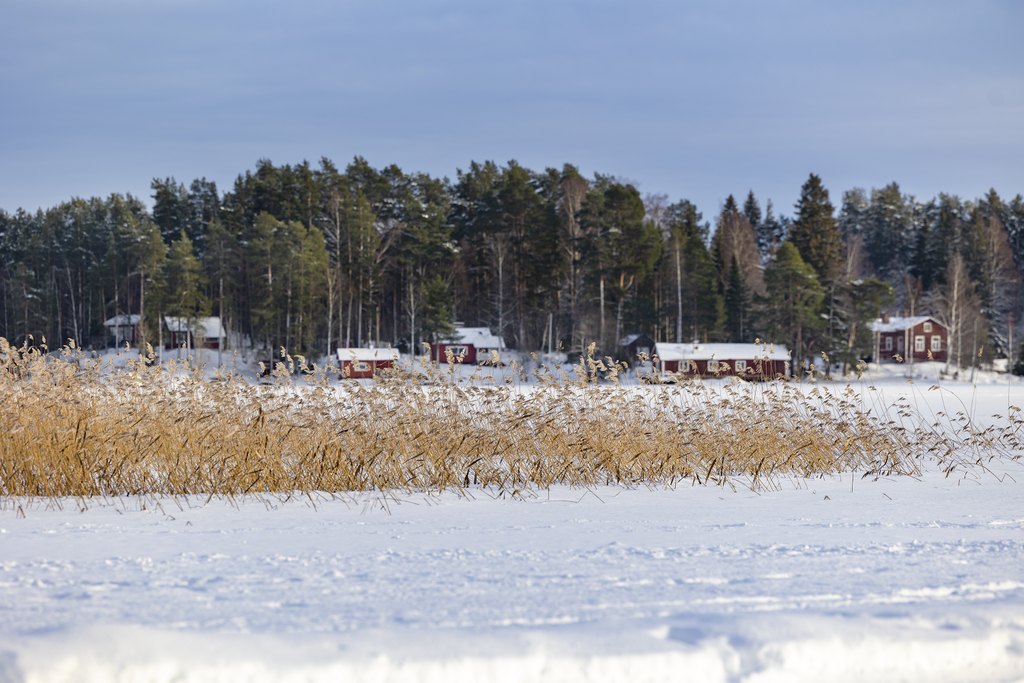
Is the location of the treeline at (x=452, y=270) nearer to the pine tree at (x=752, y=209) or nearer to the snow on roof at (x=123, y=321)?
the snow on roof at (x=123, y=321)

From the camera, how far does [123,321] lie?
4972cm

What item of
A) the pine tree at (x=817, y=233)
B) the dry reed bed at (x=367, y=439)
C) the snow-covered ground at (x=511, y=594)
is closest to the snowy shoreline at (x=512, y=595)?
the snow-covered ground at (x=511, y=594)

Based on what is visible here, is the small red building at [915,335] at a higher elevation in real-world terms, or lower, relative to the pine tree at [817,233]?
lower

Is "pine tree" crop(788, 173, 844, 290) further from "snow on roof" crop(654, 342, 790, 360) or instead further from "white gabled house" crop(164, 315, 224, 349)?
"white gabled house" crop(164, 315, 224, 349)

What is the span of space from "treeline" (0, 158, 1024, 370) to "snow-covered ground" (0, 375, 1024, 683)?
38209mm

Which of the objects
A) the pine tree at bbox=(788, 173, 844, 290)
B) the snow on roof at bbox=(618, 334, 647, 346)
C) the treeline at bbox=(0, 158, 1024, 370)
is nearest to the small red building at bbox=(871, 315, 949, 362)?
the treeline at bbox=(0, 158, 1024, 370)

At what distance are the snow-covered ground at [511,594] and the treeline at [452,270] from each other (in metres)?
38.2

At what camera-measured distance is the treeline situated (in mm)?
44500

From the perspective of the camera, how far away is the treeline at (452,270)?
146 ft

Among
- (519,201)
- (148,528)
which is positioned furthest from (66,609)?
(519,201)

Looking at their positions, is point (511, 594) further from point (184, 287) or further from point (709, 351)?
point (184, 287)

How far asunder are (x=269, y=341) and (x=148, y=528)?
39.7m

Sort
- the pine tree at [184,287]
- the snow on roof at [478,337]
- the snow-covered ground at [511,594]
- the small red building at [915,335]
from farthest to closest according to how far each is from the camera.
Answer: the small red building at [915,335]
the snow on roof at [478,337]
the pine tree at [184,287]
the snow-covered ground at [511,594]

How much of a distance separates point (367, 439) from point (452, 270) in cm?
4429
